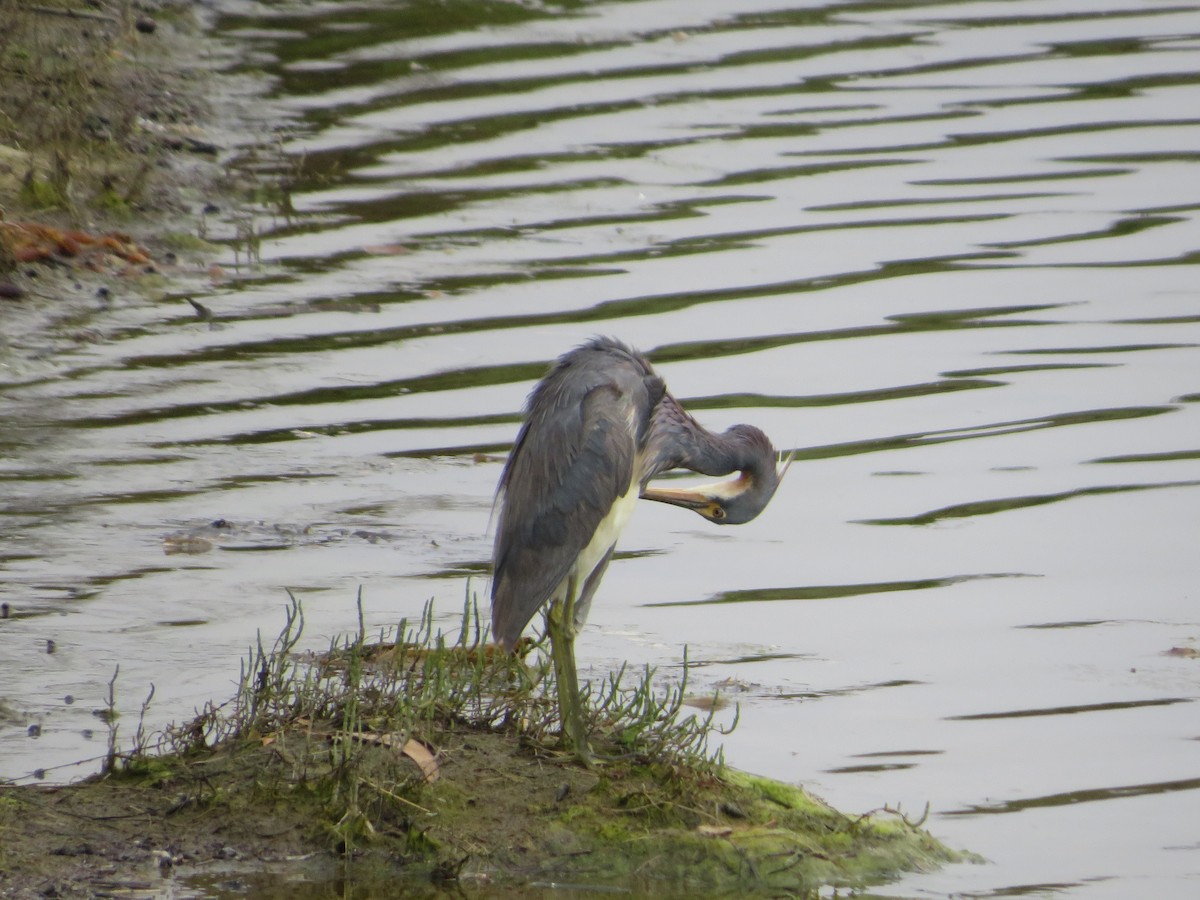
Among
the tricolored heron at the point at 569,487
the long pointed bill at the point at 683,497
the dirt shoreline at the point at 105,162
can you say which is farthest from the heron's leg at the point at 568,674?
the dirt shoreline at the point at 105,162

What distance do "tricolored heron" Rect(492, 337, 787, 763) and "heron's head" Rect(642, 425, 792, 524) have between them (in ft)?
1.30

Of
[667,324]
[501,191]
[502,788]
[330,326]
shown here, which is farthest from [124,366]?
[502,788]

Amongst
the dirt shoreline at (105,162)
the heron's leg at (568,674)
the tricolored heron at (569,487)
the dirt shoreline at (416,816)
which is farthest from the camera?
the dirt shoreline at (105,162)

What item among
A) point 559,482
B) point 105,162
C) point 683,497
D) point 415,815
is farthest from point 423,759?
point 105,162

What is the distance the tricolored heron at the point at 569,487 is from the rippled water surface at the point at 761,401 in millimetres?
853

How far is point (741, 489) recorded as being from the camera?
7.43 m

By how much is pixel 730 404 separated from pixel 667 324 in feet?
4.62

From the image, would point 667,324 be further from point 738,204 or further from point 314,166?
point 314,166

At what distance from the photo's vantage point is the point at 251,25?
61.6 feet

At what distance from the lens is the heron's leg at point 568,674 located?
6199mm

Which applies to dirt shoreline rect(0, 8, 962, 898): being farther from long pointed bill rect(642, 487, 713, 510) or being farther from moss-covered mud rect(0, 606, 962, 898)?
long pointed bill rect(642, 487, 713, 510)

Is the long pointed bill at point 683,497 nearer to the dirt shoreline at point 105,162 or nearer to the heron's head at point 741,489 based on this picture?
the heron's head at point 741,489

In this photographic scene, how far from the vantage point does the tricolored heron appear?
6.62 meters

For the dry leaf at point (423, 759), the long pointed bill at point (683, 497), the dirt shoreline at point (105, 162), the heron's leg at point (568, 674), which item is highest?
the dirt shoreline at point (105, 162)
